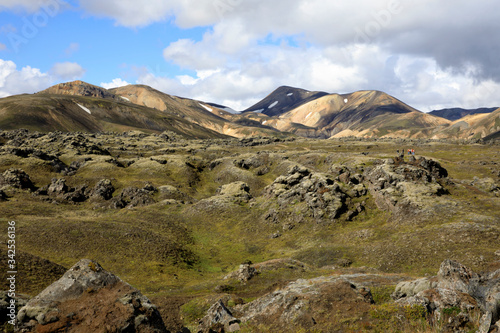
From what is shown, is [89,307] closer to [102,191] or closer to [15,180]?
[102,191]

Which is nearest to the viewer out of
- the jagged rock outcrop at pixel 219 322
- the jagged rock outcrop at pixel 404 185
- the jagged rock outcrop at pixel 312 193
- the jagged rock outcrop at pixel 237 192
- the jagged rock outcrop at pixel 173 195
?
the jagged rock outcrop at pixel 219 322

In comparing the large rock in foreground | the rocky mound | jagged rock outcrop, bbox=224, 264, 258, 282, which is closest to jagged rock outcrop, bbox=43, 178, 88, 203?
jagged rock outcrop, bbox=224, 264, 258, 282

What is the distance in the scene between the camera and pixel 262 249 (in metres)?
63.3

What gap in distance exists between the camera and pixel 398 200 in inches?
2366

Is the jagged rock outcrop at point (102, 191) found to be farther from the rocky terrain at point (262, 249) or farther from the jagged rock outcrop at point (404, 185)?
the jagged rock outcrop at point (404, 185)

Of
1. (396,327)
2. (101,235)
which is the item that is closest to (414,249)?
(396,327)

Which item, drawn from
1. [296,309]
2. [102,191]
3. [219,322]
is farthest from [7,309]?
[102,191]

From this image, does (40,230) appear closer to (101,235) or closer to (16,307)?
(101,235)

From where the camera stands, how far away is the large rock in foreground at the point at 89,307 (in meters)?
16.4

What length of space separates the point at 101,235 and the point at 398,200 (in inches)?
2504

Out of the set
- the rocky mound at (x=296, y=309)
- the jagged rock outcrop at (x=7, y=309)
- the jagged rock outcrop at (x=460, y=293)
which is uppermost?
the jagged rock outcrop at (x=7, y=309)

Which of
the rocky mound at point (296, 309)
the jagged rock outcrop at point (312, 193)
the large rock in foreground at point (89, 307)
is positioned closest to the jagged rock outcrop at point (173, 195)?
the jagged rock outcrop at point (312, 193)

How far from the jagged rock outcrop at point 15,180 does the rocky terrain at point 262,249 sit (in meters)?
0.46

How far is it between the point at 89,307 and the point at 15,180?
339 ft
